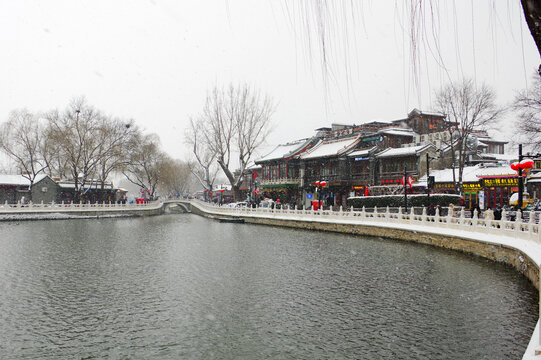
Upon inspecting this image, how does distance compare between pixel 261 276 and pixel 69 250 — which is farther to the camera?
pixel 69 250

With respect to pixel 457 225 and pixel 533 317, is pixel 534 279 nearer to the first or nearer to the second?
pixel 533 317

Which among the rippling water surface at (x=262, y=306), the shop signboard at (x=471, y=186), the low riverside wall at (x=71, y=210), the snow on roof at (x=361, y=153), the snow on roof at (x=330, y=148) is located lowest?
the rippling water surface at (x=262, y=306)

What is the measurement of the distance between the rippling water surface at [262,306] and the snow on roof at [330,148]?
23.5 meters

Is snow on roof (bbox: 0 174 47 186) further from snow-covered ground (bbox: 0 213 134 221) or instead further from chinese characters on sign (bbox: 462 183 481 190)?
chinese characters on sign (bbox: 462 183 481 190)

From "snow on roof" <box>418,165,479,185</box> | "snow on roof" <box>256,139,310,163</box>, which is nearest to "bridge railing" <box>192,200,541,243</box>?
"snow on roof" <box>418,165,479,185</box>

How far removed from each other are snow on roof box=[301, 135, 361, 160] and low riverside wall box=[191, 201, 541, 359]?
10.3 metres

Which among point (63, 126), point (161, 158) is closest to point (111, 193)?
point (161, 158)

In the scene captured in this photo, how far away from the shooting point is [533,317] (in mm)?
8570

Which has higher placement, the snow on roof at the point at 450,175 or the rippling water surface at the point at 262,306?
the snow on roof at the point at 450,175

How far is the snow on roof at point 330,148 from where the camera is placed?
40062 millimetres

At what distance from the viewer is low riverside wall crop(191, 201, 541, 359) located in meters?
12.1

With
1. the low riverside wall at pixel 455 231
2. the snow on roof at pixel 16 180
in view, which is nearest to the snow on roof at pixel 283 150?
the low riverside wall at pixel 455 231

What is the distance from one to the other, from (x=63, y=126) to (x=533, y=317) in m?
46.7

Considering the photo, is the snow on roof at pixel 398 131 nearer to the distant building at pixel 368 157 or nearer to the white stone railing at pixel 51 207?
the distant building at pixel 368 157
